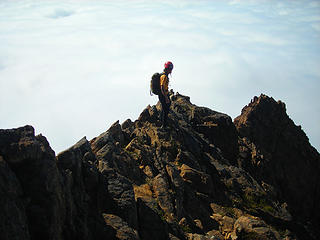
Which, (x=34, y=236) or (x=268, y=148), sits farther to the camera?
(x=268, y=148)

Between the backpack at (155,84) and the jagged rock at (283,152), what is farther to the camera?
the jagged rock at (283,152)

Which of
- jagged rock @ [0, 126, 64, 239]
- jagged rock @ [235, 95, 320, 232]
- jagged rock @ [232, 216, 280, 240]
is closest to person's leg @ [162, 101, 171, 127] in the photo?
jagged rock @ [235, 95, 320, 232]

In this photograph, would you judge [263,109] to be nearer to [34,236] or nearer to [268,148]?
[268,148]

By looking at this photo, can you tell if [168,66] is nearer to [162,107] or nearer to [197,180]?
[162,107]

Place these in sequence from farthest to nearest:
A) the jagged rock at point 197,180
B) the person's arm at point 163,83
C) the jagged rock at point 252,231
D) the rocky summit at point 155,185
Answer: the person's arm at point 163,83
the jagged rock at point 197,180
the jagged rock at point 252,231
the rocky summit at point 155,185

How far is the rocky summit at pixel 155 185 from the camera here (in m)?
15.1

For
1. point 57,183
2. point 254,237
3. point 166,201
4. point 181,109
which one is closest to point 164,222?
point 166,201

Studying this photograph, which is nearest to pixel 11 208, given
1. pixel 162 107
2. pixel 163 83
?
pixel 163 83

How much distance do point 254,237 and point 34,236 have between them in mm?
12890

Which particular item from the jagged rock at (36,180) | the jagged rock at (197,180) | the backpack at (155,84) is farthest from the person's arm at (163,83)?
the jagged rock at (36,180)

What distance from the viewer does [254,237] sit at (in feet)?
72.3

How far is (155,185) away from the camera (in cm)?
2603

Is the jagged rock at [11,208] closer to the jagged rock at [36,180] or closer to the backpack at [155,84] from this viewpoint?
the jagged rock at [36,180]

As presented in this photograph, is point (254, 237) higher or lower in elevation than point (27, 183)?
lower
